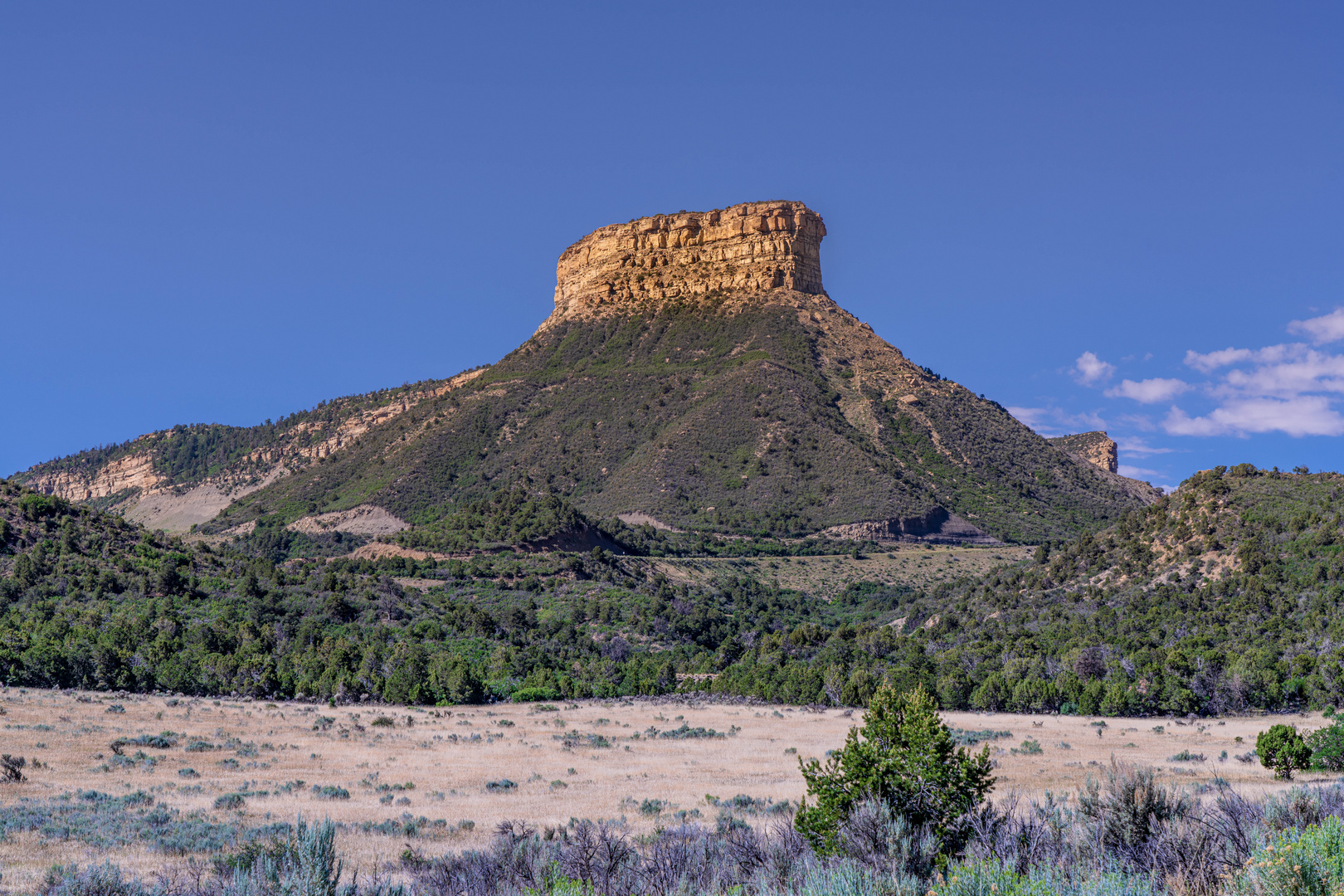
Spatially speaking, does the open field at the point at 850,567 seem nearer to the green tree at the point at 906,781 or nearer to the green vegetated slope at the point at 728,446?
the green vegetated slope at the point at 728,446

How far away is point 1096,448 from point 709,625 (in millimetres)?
111106

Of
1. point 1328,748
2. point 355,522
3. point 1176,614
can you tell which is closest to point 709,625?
point 1176,614

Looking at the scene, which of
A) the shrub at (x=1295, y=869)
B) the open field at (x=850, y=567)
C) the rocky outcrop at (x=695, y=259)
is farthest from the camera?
the rocky outcrop at (x=695, y=259)

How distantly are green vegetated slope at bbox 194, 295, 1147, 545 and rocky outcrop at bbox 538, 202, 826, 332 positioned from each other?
27.3ft

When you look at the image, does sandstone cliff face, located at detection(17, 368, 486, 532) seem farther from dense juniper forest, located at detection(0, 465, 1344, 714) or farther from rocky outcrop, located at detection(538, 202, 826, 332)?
dense juniper forest, located at detection(0, 465, 1344, 714)

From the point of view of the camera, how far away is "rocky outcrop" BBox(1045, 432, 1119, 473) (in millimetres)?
143750

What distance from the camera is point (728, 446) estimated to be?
95.9 m

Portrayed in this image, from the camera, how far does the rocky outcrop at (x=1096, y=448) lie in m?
144

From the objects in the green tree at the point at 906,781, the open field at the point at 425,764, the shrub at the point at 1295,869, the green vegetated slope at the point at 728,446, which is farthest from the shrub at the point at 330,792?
the green vegetated slope at the point at 728,446

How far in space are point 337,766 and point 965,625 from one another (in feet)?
121

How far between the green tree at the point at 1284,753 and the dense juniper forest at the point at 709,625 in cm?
1388

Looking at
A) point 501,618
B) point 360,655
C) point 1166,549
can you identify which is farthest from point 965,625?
point 360,655

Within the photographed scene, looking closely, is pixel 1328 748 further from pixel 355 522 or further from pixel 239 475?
pixel 239 475

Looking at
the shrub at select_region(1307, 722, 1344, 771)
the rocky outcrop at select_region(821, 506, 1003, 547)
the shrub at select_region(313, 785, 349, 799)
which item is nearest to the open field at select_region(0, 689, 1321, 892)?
the shrub at select_region(313, 785, 349, 799)
